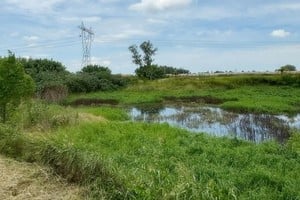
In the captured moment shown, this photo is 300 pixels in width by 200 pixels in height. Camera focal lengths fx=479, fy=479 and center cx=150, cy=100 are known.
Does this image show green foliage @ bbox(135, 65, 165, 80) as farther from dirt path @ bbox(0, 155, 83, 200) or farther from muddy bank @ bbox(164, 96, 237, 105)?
dirt path @ bbox(0, 155, 83, 200)

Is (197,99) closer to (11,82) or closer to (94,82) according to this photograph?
(94,82)

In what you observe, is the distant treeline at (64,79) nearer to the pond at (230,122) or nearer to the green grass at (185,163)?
the pond at (230,122)

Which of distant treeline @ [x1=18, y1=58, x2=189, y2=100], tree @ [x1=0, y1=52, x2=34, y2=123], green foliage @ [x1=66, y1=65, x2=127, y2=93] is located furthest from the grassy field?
green foliage @ [x1=66, y1=65, x2=127, y2=93]

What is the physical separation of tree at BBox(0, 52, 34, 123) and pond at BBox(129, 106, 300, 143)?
21.6 ft

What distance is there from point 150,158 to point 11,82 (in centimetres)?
575

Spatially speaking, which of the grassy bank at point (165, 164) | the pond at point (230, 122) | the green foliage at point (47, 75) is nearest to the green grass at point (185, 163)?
the grassy bank at point (165, 164)

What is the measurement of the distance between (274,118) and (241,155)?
12.1m

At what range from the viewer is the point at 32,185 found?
7324 mm

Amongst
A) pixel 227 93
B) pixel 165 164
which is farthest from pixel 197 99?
pixel 165 164

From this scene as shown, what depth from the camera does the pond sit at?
17080 millimetres

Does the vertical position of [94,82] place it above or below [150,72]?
below

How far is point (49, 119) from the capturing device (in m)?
15.7

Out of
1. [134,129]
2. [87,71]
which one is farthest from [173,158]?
[87,71]

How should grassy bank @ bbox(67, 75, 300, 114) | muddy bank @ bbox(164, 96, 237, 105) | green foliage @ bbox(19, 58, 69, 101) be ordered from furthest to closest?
green foliage @ bbox(19, 58, 69, 101), muddy bank @ bbox(164, 96, 237, 105), grassy bank @ bbox(67, 75, 300, 114)
